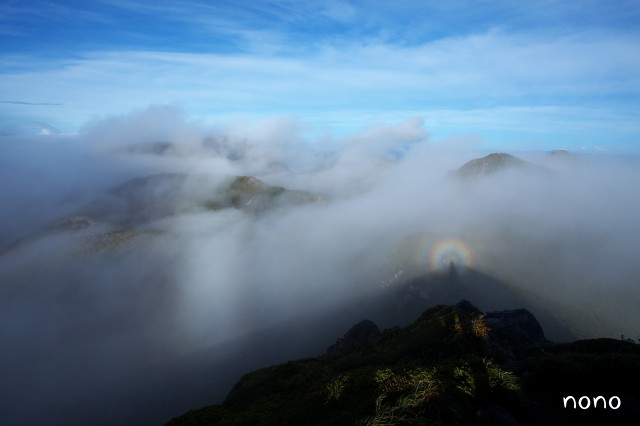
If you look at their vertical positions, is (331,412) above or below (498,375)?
below

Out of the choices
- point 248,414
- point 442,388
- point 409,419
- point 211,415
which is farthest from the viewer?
point 211,415

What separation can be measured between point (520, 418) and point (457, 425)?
15.5 ft

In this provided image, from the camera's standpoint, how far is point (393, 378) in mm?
16531

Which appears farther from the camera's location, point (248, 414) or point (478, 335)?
point (478, 335)

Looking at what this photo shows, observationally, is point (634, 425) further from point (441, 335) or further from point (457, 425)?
point (441, 335)

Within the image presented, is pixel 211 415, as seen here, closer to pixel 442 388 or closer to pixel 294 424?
pixel 294 424

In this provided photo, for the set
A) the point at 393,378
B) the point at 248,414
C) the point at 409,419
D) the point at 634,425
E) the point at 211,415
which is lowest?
the point at 211,415

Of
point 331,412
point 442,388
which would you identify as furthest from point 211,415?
point 442,388

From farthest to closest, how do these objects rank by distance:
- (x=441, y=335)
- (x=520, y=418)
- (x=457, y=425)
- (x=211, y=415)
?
(x=441, y=335), (x=211, y=415), (x=520, y=418), (x=457, y=425)

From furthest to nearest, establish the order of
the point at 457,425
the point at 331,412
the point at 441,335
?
the point at 441,335, the point at 331,412, the point at 457,425

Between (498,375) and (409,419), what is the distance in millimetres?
6754

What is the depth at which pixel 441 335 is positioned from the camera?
2969 cm

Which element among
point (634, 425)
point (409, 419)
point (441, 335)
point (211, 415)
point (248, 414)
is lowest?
point (211, 415)

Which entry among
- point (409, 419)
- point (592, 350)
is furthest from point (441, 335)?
point (409, 419)
